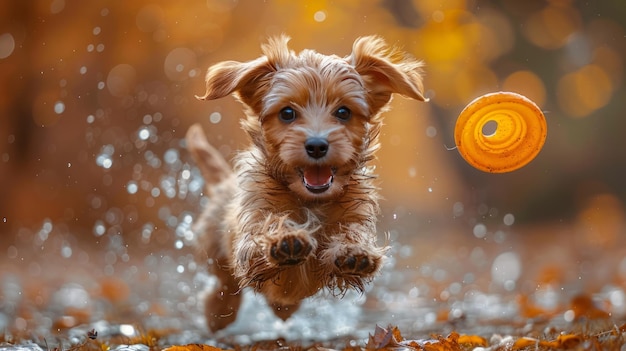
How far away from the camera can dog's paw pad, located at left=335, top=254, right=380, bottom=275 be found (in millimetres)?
4141

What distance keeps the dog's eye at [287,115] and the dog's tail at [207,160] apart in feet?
6.11

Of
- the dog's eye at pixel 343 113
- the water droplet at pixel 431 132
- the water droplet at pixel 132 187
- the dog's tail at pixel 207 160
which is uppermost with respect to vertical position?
the water droplet at pixel 431 132

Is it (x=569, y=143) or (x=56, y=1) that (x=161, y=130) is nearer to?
(x=56, y=1)

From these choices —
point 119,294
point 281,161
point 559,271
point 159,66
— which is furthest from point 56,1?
point 281,161

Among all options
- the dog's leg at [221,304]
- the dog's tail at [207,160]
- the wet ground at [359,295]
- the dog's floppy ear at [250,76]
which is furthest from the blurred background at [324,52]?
the dog's floppy ear at [250,76]

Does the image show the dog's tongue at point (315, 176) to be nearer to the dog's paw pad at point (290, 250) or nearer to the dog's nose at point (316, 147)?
the dog's nose at point (316, 147)

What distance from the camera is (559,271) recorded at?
9.52 m

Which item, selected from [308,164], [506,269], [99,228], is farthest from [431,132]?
[308,164]

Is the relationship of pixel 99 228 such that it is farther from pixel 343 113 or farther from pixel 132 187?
pixel 343 113

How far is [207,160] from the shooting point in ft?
21.3

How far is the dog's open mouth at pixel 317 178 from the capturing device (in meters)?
4.48

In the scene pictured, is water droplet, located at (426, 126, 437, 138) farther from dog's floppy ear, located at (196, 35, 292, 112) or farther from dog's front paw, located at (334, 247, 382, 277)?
dog's front paw, located at (334, 247, 382, 277)

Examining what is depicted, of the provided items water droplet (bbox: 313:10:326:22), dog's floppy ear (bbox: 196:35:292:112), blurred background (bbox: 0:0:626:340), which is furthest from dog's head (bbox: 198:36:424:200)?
water droplet (bbox: 313:10:326:22)

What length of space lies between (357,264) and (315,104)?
982 mm
